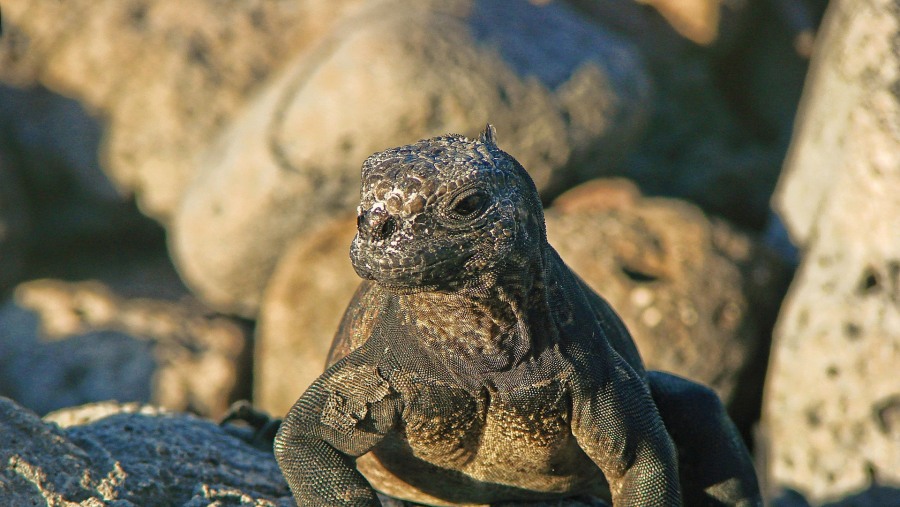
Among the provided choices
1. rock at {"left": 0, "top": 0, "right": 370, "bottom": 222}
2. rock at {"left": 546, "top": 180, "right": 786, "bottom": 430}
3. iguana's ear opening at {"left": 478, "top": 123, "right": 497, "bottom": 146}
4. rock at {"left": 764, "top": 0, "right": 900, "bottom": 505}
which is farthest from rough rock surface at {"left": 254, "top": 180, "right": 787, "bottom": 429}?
iguana's ear opening at {"left": 478, "top": 123, "right": 497, "bottom": 146}

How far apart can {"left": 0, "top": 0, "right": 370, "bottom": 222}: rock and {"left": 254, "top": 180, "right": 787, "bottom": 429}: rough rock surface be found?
2906 millimetres

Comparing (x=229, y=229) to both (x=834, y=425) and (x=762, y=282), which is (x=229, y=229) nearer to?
(x=762, y=282)

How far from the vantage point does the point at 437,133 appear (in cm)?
962

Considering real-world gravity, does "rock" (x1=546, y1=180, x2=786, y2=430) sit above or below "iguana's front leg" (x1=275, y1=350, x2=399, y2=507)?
below

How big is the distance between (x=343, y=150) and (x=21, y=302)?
Answer: 4324 mm

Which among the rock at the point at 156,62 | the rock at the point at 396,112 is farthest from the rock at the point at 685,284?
the rock at the point at 156,62

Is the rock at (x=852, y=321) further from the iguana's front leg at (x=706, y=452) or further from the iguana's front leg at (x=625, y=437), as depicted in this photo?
the iguana's front leg at (x=625, y=437)

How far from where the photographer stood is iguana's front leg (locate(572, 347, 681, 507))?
13.8 feet

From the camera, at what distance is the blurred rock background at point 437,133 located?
823cm

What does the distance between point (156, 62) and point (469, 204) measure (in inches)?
380

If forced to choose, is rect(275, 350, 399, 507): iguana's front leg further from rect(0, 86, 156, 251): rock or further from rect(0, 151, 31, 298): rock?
rect(0, 86, 156, 251): rock

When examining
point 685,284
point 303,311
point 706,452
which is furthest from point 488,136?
point 303,311

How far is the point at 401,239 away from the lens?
12.2ft

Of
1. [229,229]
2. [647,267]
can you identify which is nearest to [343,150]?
[229,229]
